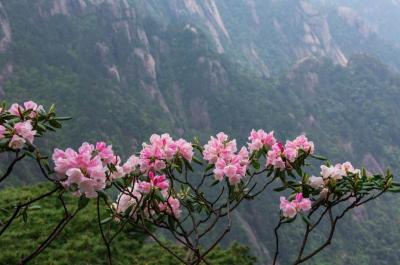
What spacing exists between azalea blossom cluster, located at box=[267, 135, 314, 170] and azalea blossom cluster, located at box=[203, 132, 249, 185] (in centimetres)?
25

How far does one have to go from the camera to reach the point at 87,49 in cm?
7025

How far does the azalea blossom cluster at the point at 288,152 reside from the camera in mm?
4355

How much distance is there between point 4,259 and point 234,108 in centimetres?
7158

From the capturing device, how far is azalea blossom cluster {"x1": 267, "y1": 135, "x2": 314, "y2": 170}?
436cm

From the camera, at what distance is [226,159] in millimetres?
4523

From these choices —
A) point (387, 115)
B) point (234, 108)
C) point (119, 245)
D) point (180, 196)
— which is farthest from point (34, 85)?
point (387, 115)

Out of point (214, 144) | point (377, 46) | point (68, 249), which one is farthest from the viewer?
point (377, 46)

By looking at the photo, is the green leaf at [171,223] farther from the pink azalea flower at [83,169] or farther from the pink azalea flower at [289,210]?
the pink azalea flower at [83,169]

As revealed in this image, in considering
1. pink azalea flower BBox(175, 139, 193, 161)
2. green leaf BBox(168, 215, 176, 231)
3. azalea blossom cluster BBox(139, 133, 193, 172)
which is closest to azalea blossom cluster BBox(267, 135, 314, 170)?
pink azalea flower BBox(175, 139, 193, 161)

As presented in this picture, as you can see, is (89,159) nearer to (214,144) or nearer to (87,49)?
(214,144)

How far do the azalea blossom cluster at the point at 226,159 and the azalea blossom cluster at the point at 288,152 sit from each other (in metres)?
0.25

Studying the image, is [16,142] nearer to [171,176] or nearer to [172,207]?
[171,176]

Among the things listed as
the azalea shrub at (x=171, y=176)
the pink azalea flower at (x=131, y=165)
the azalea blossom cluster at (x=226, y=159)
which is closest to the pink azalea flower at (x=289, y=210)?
the azalea shrub at (x=171, y=176)

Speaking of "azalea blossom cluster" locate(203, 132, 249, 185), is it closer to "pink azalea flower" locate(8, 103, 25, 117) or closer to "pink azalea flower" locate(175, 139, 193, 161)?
"pink azalea flower" locate(175, 139, 193, 161)
